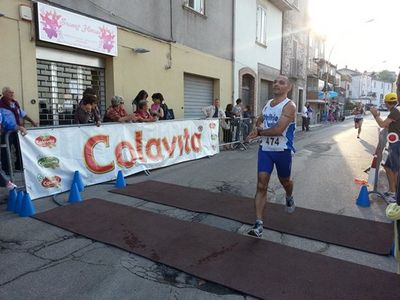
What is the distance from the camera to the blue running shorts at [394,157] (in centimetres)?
558

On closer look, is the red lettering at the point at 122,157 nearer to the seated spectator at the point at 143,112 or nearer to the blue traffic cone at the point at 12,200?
the seated spectator at the point at 143,112

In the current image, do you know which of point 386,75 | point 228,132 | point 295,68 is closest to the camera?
point 228,132

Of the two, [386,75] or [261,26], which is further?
[386,75]

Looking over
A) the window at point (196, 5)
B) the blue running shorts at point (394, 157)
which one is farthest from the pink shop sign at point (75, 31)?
the blue running shorts at point (394, 157)

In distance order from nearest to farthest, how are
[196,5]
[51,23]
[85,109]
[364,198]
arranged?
1. [364,198]
2. [85,109]
3. [51,23]
4. [196,5]

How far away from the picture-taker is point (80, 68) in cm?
874

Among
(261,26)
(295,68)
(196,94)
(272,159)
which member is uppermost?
(261,26)

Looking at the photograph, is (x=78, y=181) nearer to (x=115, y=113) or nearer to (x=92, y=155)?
(x=92, y=155)

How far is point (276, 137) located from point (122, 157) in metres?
3.98

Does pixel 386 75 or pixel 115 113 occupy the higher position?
pixel 386 75

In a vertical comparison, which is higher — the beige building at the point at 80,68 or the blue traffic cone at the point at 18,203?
the beige building at the point at 80,68

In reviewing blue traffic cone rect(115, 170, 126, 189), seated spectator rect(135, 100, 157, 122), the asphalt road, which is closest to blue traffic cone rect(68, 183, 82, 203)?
the asphalt road

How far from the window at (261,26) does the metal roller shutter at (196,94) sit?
5.34m

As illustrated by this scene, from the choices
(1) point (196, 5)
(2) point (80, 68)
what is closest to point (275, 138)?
(2) point (80, 68)
